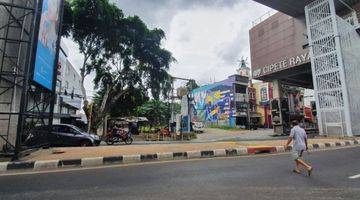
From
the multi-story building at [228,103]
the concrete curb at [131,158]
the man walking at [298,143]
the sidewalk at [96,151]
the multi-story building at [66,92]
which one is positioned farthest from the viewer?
the multi-story building at [228,103]

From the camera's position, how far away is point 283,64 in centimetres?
3269

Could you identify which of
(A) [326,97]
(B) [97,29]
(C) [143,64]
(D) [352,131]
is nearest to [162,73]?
(C) [143,64]

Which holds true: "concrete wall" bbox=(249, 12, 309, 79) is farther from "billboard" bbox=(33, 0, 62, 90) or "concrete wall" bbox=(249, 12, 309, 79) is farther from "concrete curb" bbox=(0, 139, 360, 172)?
"billboard" bbox=(33, 0, 62, 90)

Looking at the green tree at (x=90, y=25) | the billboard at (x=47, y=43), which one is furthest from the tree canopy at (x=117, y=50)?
the billboard at (x=47, y=43)

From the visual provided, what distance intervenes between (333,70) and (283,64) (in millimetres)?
8998

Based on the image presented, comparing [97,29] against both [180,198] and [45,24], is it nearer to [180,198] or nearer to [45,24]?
[45,24]

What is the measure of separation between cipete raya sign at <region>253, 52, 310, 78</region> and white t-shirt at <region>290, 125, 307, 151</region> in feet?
80.6

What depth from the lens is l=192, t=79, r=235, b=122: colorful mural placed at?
167ft

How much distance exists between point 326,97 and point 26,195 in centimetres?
2528

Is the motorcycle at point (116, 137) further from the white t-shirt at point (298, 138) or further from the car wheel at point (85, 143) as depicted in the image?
the white t-shirt at point (298, 138)

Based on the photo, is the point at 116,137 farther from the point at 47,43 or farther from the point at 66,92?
the point at 66,92

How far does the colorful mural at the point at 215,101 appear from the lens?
50.9 m

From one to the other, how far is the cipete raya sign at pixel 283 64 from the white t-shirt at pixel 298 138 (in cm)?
2458

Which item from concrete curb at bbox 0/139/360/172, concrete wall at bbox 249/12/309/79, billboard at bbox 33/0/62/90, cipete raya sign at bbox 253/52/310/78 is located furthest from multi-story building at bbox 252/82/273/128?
billboard at bbox 33/0/62/90
